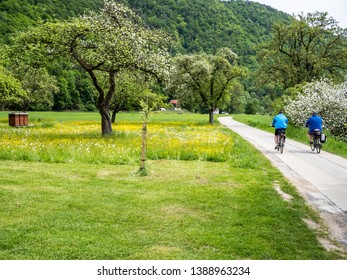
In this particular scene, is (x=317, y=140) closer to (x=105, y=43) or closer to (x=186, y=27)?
(x=105, y=43)

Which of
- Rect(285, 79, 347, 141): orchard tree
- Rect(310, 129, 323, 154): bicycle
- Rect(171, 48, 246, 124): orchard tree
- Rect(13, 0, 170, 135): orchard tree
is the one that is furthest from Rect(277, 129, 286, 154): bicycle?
Rect(171, 48, 246, 124): orchard tree

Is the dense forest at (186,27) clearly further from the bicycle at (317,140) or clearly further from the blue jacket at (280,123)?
the bicycle at (317,140)

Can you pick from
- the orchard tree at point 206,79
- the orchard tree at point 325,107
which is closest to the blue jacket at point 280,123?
the orchard tree at point 325,107

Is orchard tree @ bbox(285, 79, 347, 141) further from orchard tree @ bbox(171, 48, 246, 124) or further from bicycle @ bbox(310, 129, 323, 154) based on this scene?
orchard tree @ bbox(171, 48, 246, 124)

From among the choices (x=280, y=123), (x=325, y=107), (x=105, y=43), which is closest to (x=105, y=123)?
(x=105, y=43)

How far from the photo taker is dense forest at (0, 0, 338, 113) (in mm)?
60156

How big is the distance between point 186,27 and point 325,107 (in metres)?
80.7

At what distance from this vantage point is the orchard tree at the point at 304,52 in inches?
2040

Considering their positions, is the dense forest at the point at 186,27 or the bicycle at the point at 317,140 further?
the dense forest at the point at 186,27

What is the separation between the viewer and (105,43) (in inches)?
1027

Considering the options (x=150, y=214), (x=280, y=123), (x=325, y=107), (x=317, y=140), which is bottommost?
(x=150, y=214)

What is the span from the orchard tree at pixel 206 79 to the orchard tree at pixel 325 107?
55.8 ft

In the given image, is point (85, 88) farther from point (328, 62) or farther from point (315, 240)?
point (315, 240)
